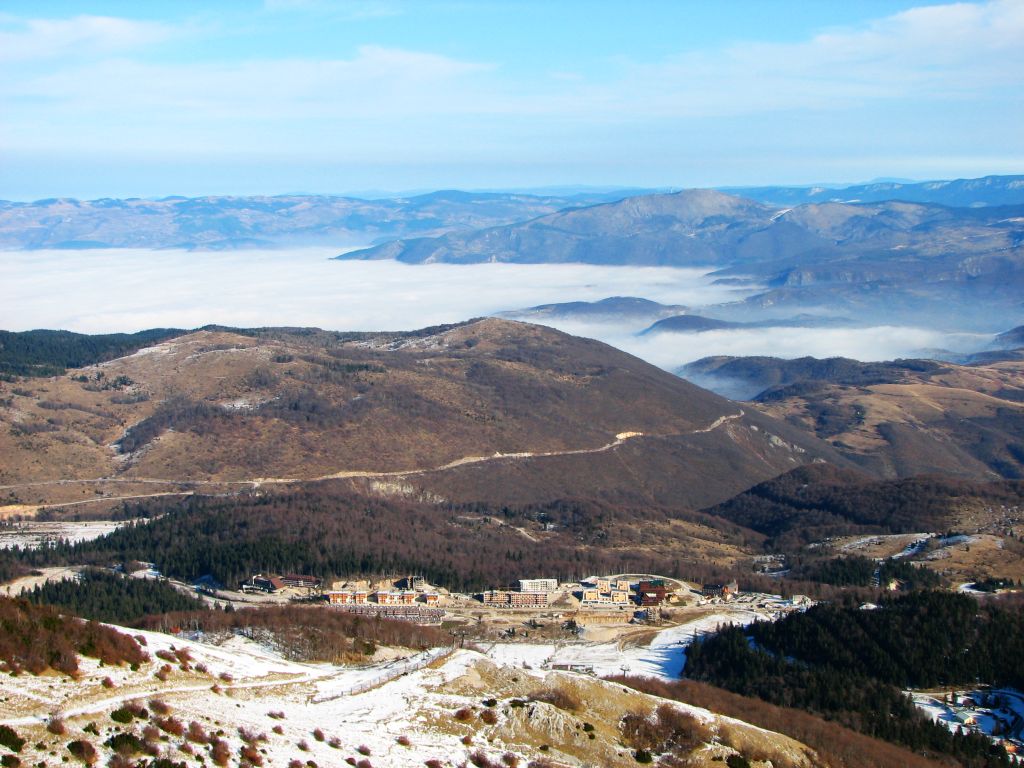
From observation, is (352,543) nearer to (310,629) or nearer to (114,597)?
(114,597)

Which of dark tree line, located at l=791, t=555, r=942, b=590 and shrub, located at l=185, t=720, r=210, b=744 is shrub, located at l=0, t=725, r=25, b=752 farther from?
dark tree line, located at l=791, t=555, r=942, b=590

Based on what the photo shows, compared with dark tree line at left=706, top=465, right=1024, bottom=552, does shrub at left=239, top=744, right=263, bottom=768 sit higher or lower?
higher

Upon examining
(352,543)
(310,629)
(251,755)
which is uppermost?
(251,755)

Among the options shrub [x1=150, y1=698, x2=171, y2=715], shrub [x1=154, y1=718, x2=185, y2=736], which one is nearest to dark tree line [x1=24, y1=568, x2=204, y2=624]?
shrub [x1=150, y1=698, x2=171, y2=715]

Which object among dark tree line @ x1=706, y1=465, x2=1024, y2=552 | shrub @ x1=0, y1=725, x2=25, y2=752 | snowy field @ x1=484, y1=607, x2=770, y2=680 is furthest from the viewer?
dark tree line @ x1=706, y1=465, x2=1024, y2=552

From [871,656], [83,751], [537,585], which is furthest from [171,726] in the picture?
[537,585]

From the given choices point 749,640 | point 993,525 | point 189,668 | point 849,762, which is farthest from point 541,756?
point 993,525

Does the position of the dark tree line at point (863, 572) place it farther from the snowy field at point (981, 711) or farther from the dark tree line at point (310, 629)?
the dark tree line at point (310, 629)

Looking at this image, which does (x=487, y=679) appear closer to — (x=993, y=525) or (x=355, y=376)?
(x=993, y=525)

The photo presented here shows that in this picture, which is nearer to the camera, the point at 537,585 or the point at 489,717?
the point at 489,717
